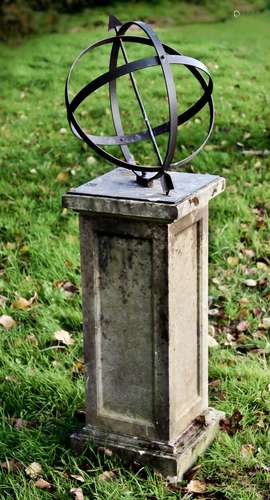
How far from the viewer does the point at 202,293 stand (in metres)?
3.19

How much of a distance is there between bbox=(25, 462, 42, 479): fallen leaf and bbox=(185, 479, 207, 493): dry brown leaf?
0.61 meters

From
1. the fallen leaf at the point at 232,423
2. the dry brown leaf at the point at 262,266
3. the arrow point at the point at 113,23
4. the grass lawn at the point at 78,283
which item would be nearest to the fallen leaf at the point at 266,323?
the grass lawn at the point at 78,283

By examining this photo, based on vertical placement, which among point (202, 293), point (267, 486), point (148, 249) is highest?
point (148, 249)

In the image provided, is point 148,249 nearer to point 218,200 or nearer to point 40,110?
point 218,200

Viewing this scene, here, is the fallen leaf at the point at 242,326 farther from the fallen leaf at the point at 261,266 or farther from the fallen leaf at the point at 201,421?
the fallen leaf at the point at 201,421

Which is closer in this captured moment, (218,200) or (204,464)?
(204,464)

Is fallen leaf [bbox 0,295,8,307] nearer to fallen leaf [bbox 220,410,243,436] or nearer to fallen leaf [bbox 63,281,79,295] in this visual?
fallen leaf [bbox 63,281,79,295]

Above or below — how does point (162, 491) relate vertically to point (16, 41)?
below

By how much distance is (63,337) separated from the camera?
4.13 meters

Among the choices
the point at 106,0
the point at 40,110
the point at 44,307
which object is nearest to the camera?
the point at 44,307

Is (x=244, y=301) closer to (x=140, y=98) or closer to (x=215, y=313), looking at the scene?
(x=215, y=313)

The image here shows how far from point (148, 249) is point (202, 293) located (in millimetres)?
432

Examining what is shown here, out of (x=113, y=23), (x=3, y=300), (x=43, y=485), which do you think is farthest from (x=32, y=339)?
(x=113, y=23)

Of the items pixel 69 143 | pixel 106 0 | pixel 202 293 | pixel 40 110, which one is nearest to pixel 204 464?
pixel 202 293
